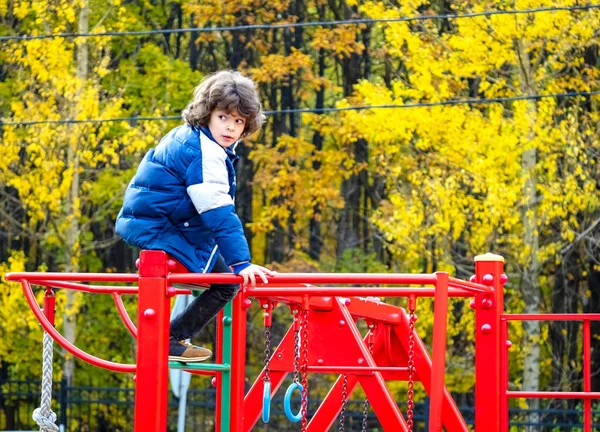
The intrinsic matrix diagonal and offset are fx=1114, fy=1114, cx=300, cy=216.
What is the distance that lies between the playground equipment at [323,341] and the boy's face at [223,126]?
0.49 metres

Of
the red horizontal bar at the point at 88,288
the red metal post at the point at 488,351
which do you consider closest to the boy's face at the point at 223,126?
the red horizontal bar at the point at 88,288

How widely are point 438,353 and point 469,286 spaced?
56 centimetres

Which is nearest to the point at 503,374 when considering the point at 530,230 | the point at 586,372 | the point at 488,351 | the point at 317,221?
the point at 488,351

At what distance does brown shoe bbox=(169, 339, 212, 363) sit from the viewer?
4.18 m

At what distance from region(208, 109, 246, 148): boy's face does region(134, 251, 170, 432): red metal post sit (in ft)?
1.68

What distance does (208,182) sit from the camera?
153 inches

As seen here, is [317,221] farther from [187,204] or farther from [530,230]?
[187,204]

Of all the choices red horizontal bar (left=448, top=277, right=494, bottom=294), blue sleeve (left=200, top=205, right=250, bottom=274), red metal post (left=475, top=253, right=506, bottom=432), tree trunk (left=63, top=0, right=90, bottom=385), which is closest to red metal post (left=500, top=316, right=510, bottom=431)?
red metal post (left=475, top=253, right=506, bottom=432)

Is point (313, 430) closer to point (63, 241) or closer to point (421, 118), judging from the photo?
point (421, 118)

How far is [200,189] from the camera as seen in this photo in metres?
3.87

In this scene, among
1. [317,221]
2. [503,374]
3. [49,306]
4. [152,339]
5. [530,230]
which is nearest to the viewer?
[152,339]

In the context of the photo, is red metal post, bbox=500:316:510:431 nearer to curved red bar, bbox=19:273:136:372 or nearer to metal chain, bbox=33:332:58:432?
curved red bar, bbox=19:273:136:372

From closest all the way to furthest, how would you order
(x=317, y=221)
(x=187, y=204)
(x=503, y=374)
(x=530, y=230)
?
(x=187, y=204), (x=503, y=374), (x=530, y=230), (x=317, y=221)

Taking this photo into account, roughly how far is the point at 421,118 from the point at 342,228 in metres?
6.74
